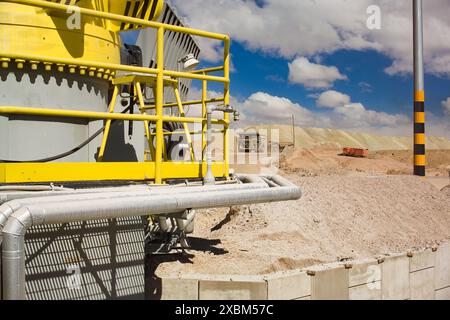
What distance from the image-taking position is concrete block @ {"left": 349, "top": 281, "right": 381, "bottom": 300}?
225 inches

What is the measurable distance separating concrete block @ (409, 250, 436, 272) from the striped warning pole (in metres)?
9.39

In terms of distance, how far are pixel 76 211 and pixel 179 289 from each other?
2036 mm

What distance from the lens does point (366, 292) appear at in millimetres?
5879

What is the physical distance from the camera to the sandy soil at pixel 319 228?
5.83 metres

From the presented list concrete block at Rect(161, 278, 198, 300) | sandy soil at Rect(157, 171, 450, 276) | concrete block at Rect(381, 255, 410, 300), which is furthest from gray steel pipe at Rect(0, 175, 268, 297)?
concrete block at Rect(381, 255, 410, 300)

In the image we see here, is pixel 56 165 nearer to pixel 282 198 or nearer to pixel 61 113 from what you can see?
pixel 61 113

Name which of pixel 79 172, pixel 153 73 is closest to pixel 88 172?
pixel 79 172

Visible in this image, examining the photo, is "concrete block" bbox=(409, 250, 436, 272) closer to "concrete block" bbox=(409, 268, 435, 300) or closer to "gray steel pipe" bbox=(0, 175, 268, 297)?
"concrete block" bbox=(409, 268, 435, 300)

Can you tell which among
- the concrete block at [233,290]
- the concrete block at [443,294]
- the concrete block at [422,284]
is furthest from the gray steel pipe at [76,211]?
the concrete block at [443,294]

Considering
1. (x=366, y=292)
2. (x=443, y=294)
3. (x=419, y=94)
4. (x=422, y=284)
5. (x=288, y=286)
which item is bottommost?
(x=443, y=294)

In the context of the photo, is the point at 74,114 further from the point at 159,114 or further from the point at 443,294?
the point at 443,294

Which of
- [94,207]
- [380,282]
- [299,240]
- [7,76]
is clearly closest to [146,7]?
[7,76]

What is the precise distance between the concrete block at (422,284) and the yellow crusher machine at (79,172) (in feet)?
9.92

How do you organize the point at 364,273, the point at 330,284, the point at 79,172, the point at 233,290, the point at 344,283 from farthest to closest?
1. the point at 364,273
2. the point at 344,283
3. the point at 330,284
4. the point at 233,290
5. the point at 79,172
